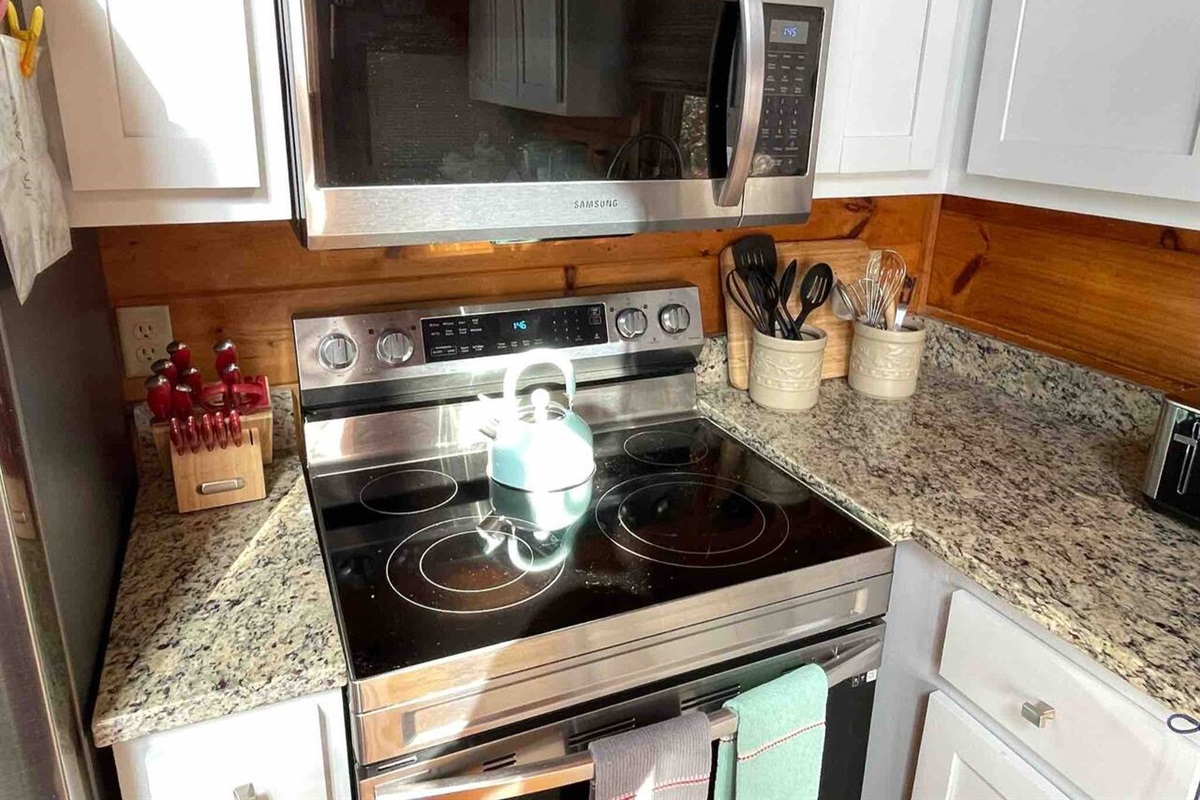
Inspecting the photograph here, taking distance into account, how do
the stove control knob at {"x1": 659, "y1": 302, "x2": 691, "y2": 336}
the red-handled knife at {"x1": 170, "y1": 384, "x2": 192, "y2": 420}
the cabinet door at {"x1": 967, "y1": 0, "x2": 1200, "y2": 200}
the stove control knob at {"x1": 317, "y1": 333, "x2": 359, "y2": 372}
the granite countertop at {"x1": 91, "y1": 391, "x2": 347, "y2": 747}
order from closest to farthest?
the granite countertop at {"x1": 91, "y1": 391, "x2": 347, "y2": 747} < the cabinet door at {"x1": 967, "y1": 0, "x2": 1200, "y2": 200} < the red-handled knife at {"x1": 170, "y1": 384, "x2": 192, "y2": 420} < the stove control knob at {"x1": 317, "y1": 333, "x2": 359, "y2": 372} < the stove control knob at {"x1": 659, "y1": 302, "x2": 691, "y2": 336}

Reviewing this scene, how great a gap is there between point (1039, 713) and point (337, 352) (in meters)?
1.05

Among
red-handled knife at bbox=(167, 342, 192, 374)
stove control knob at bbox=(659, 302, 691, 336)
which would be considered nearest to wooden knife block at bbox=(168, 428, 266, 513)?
red-handled knife at bbox=(167, 342, 192, 374)

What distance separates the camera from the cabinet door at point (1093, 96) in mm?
1046

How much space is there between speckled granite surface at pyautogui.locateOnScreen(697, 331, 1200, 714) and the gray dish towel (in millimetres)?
383

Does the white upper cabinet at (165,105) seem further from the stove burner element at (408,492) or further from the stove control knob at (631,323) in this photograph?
the stove control knob at (631,323)

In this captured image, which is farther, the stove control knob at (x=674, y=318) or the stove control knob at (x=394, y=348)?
the stove control knob at (x=674, y=318)

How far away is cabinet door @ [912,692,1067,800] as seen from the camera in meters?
1.02

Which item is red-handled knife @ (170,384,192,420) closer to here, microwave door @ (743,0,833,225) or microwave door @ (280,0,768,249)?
microwave door @ (280,0,768,249)

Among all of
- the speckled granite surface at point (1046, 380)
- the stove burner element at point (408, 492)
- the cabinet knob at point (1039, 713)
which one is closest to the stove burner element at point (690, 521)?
the stove burner element at point (408, 492)

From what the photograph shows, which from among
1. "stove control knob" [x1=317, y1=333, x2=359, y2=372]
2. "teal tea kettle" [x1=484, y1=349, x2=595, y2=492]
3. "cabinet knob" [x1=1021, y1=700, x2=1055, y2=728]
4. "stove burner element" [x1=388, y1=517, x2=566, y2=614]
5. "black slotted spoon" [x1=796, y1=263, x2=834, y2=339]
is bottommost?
"cabinet knob" [x1=1021, y1=700, x2=1055, y2=728]

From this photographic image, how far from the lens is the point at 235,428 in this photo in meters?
1.15

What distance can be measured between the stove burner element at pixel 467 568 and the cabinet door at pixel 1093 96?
887 millimetres

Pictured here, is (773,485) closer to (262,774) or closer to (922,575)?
(922,575)

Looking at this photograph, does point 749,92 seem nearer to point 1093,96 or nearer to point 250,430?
point 1093,96
